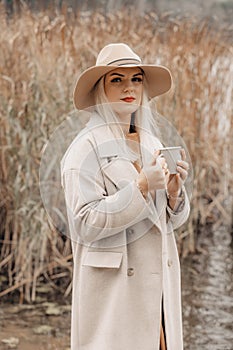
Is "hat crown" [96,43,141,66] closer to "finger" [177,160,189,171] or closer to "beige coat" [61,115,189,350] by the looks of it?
"beige coat" [61,115,189,350]

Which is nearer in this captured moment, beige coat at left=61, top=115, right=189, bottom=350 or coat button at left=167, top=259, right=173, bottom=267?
beige coat at left=61, top=115, right=189, bottom=350

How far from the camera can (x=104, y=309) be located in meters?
2.25

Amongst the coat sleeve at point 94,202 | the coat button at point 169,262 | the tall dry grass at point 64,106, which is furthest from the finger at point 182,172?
the tall dry grass at point 64,106

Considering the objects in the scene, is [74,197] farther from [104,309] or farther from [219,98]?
[219,98]

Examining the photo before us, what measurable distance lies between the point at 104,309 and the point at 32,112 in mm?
2268

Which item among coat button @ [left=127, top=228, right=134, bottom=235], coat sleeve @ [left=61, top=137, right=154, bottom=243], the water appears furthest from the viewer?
the water

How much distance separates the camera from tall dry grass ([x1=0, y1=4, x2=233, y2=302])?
14.2 ft

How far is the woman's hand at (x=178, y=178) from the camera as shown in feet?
7.14

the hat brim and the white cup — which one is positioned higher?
the hat brim

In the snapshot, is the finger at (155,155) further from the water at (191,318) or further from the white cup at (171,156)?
the water at (191,318)

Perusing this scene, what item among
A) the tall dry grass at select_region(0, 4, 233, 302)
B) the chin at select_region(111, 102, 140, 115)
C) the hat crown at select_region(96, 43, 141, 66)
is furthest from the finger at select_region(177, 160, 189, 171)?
the tall dry grass at select_region(0, 4, 233, 302)

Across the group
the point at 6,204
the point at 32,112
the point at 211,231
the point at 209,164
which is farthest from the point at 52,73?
the point at 211,231

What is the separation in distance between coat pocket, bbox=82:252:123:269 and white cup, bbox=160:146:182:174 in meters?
0.27

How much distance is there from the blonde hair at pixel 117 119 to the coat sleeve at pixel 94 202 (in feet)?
0.34
